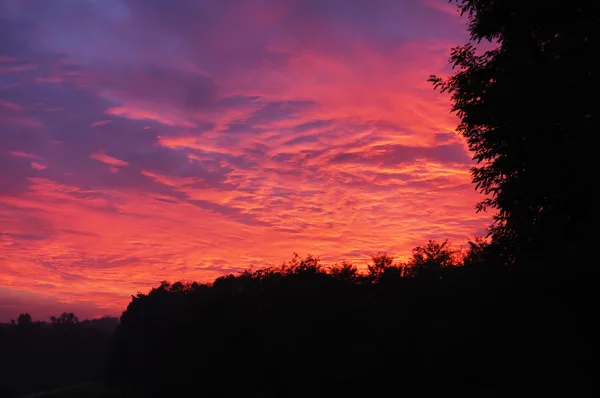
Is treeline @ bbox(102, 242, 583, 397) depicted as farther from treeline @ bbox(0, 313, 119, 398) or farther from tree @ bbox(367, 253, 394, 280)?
treeline @ bbox(0, 313, 119, 398)

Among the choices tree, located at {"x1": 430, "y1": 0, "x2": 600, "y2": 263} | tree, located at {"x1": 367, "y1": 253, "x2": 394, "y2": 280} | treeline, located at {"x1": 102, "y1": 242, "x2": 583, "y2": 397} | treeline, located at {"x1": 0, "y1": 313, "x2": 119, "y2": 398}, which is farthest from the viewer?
treeline, located at {"x1": 0, "y1": 313, "x2": 119, "y2": 398}

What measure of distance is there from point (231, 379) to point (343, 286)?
14.5 metres

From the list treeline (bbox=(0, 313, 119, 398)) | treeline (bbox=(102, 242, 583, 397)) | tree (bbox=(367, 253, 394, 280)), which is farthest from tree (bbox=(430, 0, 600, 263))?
treeline (bbox=(0, 313, 119, 398))

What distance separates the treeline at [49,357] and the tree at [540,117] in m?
150

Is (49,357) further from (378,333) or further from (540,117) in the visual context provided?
(540,117)

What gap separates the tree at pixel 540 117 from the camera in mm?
12344

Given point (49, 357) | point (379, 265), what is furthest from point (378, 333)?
point (49, 357)

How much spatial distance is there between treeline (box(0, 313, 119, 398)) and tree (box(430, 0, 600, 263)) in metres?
150

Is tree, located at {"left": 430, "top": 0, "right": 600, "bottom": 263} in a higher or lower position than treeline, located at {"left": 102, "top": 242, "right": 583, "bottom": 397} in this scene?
higher

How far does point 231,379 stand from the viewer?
47.2m

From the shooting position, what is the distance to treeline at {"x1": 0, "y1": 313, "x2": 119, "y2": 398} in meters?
149

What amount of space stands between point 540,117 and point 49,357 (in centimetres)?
17714

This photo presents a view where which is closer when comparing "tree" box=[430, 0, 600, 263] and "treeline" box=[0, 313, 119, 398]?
"tree" box=[430, 0, 600, 263]

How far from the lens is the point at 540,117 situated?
43.3ft
